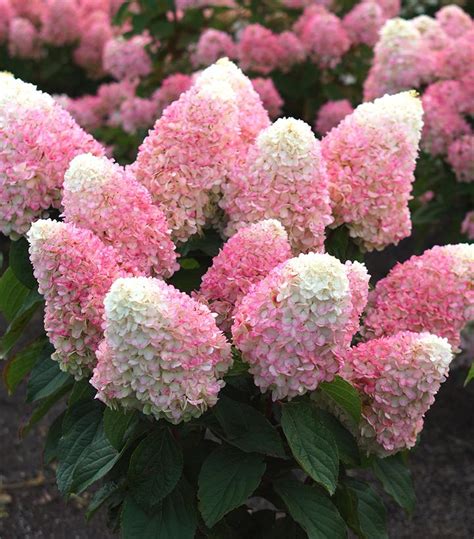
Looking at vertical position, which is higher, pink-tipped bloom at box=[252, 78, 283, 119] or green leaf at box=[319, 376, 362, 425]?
green leaf at box=[319, 376, 362, 425]

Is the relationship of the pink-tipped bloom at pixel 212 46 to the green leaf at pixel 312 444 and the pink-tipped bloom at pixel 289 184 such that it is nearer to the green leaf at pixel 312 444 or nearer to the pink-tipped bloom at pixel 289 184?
the pink-tipped bloom at pixel 289 184

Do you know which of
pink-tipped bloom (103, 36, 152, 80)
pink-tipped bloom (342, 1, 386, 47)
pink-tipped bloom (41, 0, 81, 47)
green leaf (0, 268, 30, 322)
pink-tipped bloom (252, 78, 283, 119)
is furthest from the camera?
pink-tipped bloom (41, 0, 81, 47)

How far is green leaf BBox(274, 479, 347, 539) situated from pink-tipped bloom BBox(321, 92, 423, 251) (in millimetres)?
509

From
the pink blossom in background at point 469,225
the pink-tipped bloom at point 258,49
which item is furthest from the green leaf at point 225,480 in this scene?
the pink-tipped bloom at point 258,49

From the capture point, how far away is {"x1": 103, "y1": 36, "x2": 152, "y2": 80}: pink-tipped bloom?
4750 millimetres

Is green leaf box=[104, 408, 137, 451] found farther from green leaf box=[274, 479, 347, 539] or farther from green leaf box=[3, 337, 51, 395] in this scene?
green leaf box=[3, 337, 51, 395]

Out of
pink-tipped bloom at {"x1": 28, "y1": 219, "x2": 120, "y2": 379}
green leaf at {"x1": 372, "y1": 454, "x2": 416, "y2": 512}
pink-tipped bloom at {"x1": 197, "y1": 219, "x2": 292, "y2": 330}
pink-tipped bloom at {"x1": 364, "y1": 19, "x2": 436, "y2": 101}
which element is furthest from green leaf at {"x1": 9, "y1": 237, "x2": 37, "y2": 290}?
pink-tipped bloom at {"x1": 364, "y1": 19, "x2": 436, "y2": 101}

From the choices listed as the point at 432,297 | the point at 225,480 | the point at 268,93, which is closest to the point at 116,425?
the point at 225,480

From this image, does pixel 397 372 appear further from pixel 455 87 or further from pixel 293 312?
pixel 455 87

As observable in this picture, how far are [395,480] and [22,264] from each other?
0.84 metres

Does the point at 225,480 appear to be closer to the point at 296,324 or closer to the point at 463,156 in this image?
the point at 296,324

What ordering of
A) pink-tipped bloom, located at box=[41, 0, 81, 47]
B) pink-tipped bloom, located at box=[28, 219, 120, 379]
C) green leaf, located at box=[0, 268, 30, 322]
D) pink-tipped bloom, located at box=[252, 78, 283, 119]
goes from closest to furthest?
pink-tipped bloom, located at box=[28, 219, 120, 379]
green leaf, located at box=[0, 268, 30, 322]
pink-tipped bloom, located at box=[252, 78, 283, 119]
pink-tipped bloom, located at box=[41, 0, 81, 47]

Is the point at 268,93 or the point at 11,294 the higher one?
the point at 11,294

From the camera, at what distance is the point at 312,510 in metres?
1.74
